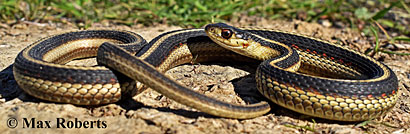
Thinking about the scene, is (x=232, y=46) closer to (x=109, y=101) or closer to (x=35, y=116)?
(x=109, y=101)

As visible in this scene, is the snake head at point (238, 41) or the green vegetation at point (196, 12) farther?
the green vegetation at point (196, 12)

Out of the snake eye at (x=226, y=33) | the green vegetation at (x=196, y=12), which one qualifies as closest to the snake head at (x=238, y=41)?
the snake eye at (x=226, y=33)

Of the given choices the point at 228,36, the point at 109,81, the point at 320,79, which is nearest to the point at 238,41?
the point at 228,36

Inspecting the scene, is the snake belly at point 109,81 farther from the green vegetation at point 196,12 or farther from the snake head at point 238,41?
the green vegetation at point 196,12

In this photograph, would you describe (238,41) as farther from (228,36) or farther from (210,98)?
(210,98)

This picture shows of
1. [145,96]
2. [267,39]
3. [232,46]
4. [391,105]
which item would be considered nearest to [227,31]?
→ [232,46]

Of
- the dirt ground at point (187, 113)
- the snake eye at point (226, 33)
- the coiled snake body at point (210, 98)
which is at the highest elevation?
the snake eye at point (226, 33)
